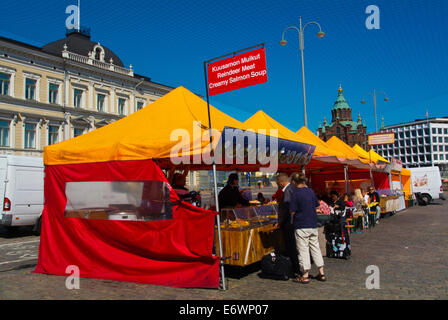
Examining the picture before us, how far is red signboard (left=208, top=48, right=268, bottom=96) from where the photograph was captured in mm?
6215

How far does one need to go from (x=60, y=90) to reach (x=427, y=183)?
114ft

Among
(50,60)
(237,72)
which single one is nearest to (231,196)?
(237,72)

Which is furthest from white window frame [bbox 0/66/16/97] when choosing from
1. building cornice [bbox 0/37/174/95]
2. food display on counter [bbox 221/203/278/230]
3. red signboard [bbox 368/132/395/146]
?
food display on counter [bbox 221/203/278/230]

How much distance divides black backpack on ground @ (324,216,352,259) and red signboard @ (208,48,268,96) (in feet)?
13.8

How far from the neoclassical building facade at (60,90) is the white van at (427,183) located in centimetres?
3143

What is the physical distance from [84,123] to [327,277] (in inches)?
1514

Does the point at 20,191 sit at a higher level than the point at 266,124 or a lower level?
lower

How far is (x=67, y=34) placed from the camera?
44594 mm

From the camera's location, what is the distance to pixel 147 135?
6.94 m

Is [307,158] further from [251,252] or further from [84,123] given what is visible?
[84,123]

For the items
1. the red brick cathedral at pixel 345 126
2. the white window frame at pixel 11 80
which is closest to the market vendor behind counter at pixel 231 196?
the white window frame at pixel 11 80

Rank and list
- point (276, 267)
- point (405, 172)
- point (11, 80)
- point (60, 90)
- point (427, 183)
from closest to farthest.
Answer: point (276, 267)
point (405, 172)
point (427, 183)
point (11, 80)
point (60, 90)

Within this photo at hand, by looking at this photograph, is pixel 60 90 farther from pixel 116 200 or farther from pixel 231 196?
pixel 231 196
